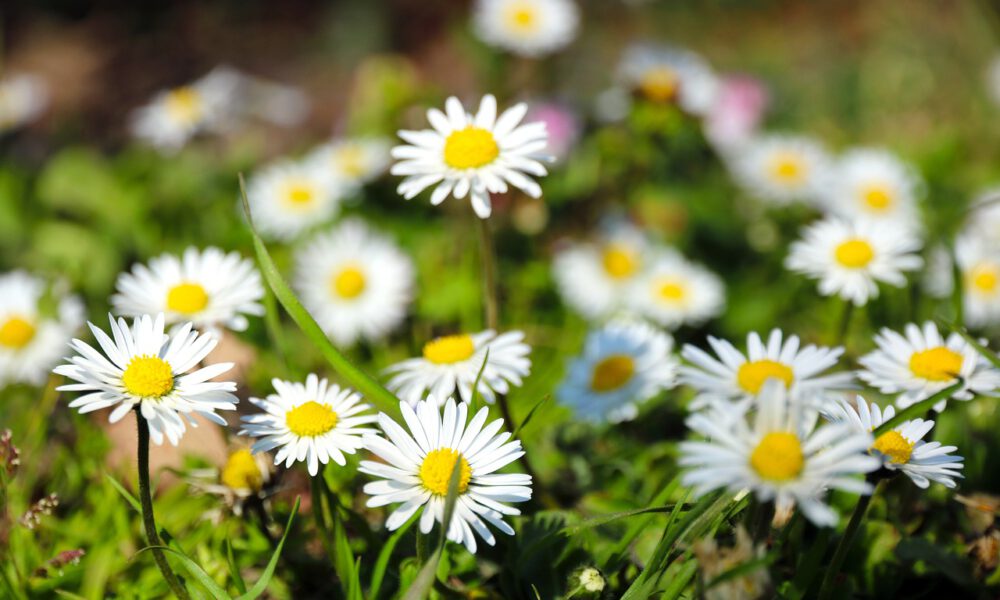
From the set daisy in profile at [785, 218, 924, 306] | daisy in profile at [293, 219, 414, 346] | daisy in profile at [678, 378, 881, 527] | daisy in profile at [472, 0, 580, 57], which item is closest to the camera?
daisy in profile at [678, 378, 881, 527]

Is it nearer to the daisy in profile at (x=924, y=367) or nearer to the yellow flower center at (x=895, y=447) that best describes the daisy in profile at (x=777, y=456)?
the yellow flower center at (x=895, y=447)

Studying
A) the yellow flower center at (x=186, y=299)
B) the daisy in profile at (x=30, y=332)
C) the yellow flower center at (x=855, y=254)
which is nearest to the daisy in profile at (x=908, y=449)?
the yellow flower center at (x=855, y=254)

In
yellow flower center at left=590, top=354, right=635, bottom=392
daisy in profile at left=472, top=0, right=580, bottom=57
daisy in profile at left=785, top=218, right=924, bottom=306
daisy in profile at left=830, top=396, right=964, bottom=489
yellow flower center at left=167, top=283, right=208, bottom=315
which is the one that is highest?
daisy in profile at left=472, top=0, right=580, bottom=57

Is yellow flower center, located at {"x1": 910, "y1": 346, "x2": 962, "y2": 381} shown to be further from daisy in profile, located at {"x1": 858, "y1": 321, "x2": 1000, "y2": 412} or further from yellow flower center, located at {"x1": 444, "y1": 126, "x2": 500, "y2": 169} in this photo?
yellow flower center, located at {"x1": 444, "y1": 126, "x2": 500, "y2": 169}

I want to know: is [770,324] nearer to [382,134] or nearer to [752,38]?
[382,134]

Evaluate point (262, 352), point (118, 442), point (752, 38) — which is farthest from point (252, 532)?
point (752, 38)

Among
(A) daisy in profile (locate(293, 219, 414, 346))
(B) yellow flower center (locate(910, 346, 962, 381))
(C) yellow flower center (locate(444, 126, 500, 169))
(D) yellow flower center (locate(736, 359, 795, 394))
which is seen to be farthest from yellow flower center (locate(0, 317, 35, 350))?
(B) yellow flower center (locate(910, 346, 962, 381))

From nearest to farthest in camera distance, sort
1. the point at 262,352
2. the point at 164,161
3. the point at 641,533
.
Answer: the point at 641,533 → the point at 262,352 → the point at 164,161
